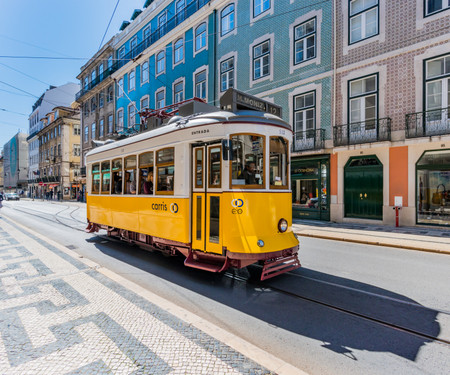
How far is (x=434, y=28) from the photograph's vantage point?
456 inches

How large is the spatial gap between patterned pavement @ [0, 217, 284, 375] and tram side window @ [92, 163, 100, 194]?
4381 millimetres

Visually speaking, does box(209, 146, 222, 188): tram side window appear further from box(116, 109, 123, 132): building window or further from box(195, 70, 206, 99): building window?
box(116, 109, 123, 132): building window

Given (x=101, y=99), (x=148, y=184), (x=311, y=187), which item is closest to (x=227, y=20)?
(x=311, y=187)

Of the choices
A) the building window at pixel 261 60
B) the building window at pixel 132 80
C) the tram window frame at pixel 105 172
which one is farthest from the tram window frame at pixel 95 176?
the building window at pixel 132 80

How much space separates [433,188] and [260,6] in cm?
1504

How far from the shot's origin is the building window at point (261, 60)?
17.6 m

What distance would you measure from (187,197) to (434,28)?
1345 cm

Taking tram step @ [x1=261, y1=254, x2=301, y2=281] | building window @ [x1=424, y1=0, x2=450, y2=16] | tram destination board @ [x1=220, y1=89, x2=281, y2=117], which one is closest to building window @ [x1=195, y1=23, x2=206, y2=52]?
building window @ [x1=424, y1=0, x2=450, y2=16]

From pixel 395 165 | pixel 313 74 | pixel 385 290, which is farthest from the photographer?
pixel 313 74

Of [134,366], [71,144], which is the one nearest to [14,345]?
[134,366]

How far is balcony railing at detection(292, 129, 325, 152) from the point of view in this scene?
1492 cm

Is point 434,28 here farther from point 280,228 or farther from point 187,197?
point 187,197

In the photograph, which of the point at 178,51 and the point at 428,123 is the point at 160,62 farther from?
the point at 428,123

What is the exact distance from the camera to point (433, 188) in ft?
39.1
